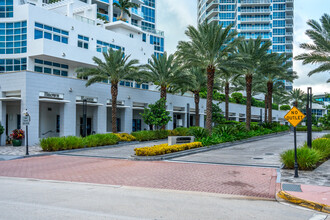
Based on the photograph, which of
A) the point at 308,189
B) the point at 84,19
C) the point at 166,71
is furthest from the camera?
the point at 84,19

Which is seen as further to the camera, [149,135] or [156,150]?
[149,135]

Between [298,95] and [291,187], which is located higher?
[298,95]

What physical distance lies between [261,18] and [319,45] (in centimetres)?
8369

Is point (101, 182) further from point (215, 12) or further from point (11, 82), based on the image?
point (215, 12)

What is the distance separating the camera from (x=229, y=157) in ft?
60.7

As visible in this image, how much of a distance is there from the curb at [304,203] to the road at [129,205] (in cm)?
30

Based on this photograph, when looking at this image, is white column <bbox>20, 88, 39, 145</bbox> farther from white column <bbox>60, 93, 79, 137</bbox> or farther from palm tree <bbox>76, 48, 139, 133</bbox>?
palm tree <bbox>76, 48, 139, 133</bbox>

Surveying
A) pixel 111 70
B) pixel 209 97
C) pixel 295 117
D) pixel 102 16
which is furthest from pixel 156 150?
pixel 102 16

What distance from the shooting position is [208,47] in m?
26.8

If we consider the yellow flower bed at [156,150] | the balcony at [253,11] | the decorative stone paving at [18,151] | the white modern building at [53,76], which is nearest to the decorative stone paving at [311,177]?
the yellow flower bed at [156,150]

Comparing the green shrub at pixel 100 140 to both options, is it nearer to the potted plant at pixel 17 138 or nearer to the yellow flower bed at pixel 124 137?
the yellow flower bed at pixel 124 137

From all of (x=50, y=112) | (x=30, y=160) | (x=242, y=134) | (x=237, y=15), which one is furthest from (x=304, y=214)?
(x=237, y=15)

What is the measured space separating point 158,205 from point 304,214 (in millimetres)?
3481

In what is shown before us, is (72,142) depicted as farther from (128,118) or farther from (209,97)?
(128,118)
